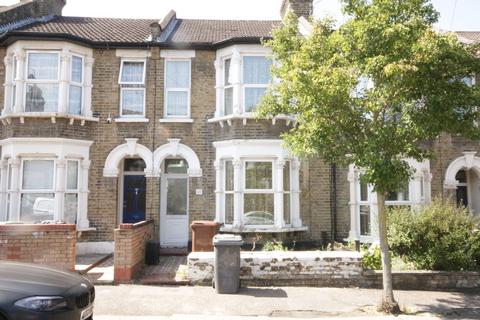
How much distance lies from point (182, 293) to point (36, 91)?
7.54 metres

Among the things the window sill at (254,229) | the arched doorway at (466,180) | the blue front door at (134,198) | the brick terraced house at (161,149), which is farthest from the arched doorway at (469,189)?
the blue front door at (134,198)

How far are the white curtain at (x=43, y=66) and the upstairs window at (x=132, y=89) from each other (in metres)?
1.83

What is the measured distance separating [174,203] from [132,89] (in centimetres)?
373

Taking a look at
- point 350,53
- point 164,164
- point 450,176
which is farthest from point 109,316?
point 450,176

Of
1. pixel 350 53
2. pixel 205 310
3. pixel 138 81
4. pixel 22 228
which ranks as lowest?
pixel 205 310

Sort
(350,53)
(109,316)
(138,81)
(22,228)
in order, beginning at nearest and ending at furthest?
(109,316), (350,53), (22,228), (138,81)

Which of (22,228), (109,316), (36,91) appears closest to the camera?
(109,316)

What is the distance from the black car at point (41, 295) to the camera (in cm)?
411

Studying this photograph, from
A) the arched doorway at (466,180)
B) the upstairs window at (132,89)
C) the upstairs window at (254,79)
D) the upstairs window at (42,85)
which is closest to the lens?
the upstairs window at (42,85)

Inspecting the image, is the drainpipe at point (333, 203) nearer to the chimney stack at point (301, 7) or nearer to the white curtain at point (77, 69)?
the chimney stack at point (301, 7)

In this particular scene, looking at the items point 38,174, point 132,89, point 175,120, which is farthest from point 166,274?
point 132,89

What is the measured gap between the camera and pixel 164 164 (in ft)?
43.1

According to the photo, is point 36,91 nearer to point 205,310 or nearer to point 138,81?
point 138,81

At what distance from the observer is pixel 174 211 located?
12.9 metres
